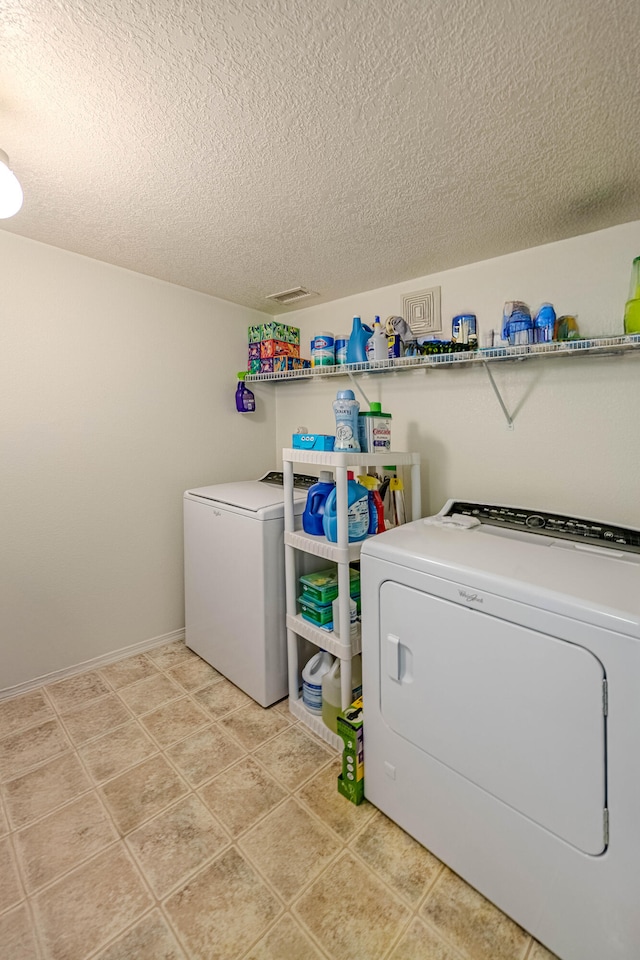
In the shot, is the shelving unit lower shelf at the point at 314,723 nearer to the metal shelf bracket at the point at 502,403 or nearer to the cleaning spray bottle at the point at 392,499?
the cleaning spray bottle at the point at 392,499

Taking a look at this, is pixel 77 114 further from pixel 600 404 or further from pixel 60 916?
pixel 60 916

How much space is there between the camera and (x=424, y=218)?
1.64 m

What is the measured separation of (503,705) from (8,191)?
1.98m

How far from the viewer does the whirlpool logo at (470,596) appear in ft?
3.56

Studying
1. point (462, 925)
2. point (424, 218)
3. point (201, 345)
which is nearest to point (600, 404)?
point (424, 218)

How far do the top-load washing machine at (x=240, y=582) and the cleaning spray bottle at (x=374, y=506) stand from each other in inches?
15.0

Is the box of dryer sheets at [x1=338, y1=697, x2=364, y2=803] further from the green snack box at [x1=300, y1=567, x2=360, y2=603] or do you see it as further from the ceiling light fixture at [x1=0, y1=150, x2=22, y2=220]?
the ceiling light fixture at [x1=0, y1=150, x2=22, y2=220]

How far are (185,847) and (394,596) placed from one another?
3.40 ft

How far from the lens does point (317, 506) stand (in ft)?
5.98

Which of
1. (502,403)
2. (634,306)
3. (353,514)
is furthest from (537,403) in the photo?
(353,514)

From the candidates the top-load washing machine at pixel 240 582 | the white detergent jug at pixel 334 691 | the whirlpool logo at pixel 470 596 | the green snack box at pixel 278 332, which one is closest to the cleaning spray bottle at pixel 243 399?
the green snack box at pixel 278 332

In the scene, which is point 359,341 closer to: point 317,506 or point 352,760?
point 317,506

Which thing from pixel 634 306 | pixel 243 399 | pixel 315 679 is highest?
pixel 634 306

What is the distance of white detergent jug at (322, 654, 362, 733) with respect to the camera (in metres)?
1.72
